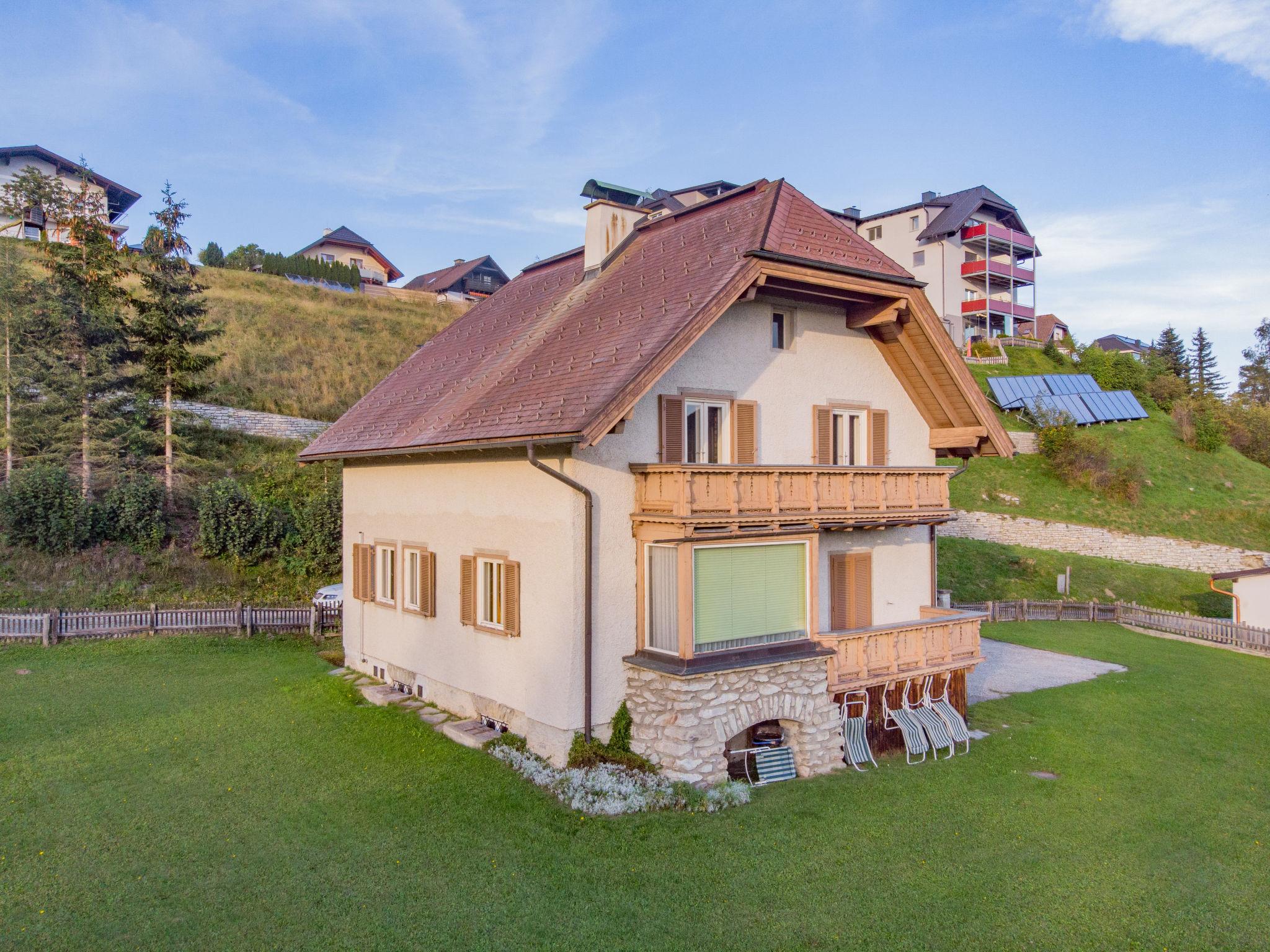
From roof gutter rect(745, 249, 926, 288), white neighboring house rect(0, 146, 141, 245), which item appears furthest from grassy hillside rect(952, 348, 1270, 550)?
white neighboring house rect(0, 146, 141, 245)

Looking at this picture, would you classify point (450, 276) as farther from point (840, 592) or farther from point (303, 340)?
point (840, 592)

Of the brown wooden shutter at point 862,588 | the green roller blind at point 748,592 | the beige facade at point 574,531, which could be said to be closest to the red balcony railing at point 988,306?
the beige facade at point 574,531

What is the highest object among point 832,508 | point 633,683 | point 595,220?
point 595,220

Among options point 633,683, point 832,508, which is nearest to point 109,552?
point 633,683

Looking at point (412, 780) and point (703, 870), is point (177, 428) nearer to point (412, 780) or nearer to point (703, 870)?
point (412, 780)

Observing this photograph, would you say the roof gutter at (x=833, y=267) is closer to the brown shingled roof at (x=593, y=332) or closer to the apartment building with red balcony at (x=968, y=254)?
the brown shingled roof at (x=593, y=332)

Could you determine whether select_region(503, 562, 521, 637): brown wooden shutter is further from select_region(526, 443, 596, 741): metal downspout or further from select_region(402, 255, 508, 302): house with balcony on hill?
select_region(402, 255, 508, 302): house with balcony on hill
